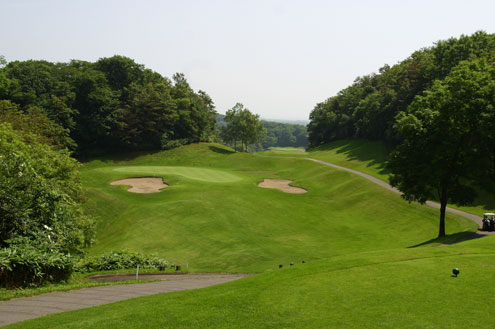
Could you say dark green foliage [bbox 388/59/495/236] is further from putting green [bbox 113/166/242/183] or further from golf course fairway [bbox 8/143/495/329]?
putting green [bbox 113/166/242/183]

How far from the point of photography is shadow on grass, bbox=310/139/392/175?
2881 inches

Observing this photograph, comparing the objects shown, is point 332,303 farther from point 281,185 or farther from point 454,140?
point 281,185

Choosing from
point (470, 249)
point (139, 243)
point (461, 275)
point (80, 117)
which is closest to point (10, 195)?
point (139, 243)

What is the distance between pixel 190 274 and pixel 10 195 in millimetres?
11436

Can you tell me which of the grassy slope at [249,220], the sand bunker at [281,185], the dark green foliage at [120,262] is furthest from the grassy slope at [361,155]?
the dark green foliage at [120,262]

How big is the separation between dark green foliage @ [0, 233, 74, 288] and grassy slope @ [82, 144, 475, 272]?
10034 millimetres

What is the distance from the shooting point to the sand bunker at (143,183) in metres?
50.2

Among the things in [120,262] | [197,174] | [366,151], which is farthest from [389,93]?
[120,262]

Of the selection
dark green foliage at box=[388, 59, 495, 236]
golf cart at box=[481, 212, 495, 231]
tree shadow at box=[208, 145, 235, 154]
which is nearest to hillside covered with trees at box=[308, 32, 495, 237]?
dark green foliage at box=[388, 59, 495, 236]

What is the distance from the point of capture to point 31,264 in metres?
17.6

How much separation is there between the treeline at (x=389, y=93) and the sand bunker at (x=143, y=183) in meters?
30.8

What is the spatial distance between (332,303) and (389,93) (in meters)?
78.8

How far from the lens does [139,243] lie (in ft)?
110

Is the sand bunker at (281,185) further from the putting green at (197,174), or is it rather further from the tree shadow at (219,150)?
the tree shadow at (219,150)
